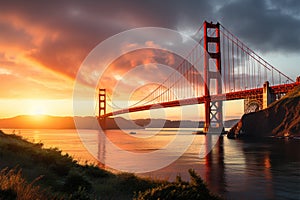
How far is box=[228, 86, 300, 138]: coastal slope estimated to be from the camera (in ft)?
279

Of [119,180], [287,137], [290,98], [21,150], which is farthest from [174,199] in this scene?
[290,98]

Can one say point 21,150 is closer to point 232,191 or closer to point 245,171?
point 232,191

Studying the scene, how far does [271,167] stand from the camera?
2803 centimetres

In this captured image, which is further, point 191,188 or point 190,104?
point 190,104

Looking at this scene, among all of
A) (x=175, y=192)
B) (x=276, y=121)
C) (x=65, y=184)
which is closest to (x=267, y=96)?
(x=276, y=121)

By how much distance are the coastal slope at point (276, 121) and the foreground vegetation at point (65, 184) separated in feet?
254

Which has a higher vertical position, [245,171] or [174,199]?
[174,199]

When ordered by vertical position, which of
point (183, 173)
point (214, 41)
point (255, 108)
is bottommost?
point (183, 173)

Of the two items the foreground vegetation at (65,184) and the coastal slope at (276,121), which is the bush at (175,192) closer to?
the foreground vegetation at (65,184)

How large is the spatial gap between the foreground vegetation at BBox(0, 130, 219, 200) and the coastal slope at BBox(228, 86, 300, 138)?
77.3 meters

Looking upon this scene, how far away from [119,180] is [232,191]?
676 cm

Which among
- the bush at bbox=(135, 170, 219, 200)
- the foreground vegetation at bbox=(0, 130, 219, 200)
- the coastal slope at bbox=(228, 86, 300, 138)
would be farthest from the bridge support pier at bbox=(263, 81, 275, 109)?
the bush at bbox=(135, 170, 219, 200)

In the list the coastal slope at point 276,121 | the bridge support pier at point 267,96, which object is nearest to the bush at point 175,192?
the coastal slope at point 276,121

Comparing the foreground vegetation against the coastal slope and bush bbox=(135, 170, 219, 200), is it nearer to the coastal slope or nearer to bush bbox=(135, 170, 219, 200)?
bush bbox=(135, 170, 219, 200)
